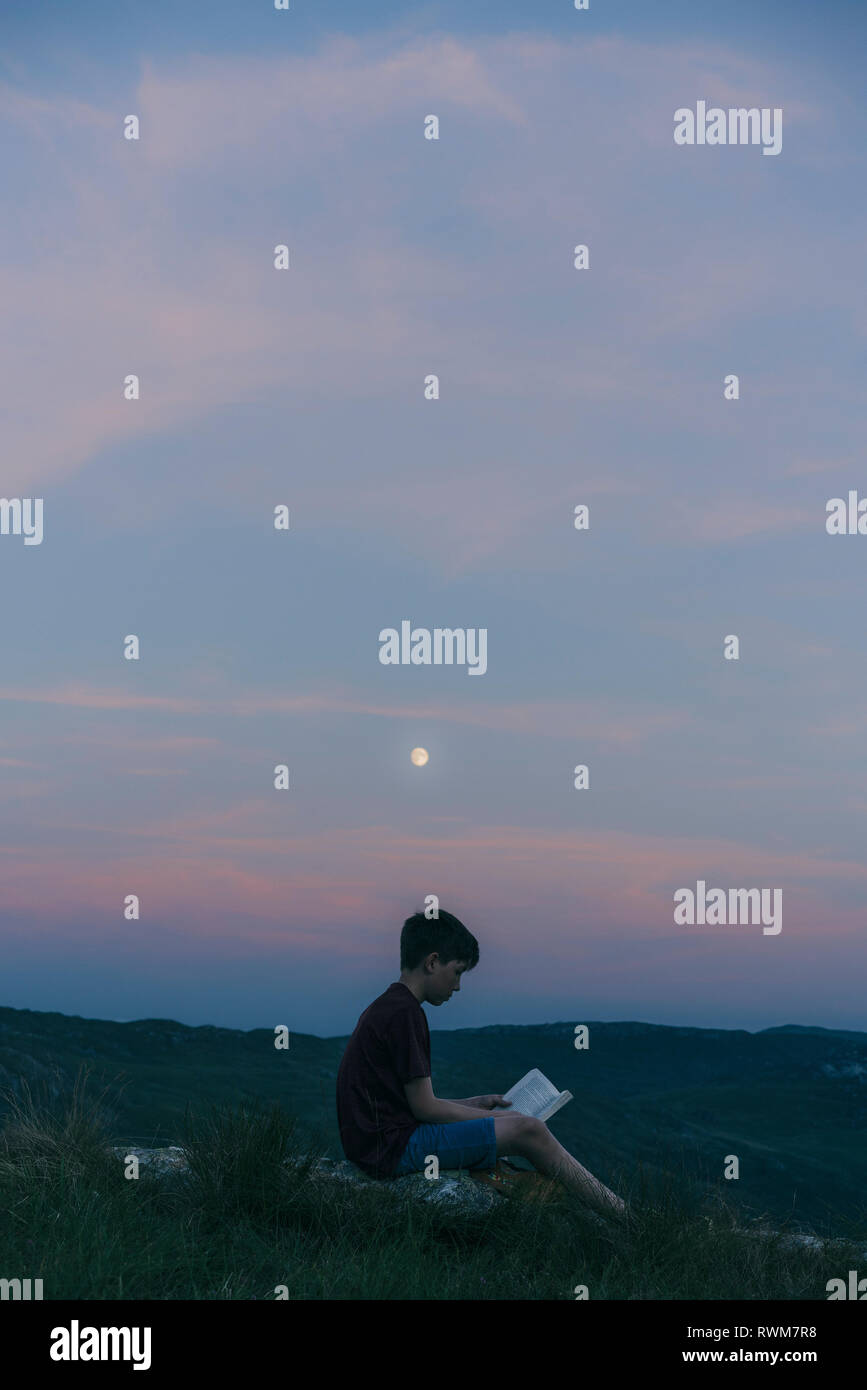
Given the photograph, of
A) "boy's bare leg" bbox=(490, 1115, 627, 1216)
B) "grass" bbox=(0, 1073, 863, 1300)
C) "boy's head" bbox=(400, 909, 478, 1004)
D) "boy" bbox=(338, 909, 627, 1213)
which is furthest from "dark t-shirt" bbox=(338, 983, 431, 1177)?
"boy's bare leg" bbox=(490, 1115, 627, 1216)

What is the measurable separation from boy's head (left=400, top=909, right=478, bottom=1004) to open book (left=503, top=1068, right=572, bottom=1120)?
2.36ft

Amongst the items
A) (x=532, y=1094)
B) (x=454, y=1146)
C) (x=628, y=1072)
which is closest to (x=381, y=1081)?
(x=454, y=1146)

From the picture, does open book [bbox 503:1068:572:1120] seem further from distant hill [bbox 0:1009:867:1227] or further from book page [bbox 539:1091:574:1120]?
distant hill [bbox 0:1009:867:1227]

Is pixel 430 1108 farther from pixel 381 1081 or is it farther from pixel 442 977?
pixel 442 977

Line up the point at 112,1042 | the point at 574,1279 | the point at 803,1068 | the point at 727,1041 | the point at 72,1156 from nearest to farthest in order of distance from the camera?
the point at 574,1279 → the point at 72,1156 → the point at 112,1042 → the point at 803,1068 → the point at 727,1041

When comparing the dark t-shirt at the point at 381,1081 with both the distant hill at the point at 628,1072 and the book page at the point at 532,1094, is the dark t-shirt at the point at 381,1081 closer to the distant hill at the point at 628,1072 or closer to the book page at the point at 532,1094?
the book page at the point at 532,1094

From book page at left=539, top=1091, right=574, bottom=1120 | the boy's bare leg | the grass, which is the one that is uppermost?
book page at left=539, top=1091, right=574, bottom=1120

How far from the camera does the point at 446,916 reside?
5609 millimetres

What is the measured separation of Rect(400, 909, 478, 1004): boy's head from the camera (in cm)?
559

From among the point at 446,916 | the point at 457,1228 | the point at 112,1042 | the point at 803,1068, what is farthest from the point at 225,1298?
the point at 803,1068

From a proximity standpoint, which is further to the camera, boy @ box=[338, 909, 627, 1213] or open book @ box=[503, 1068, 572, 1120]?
open book @ box=[503, 1068, 572, 1120]

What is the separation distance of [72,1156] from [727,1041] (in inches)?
1351

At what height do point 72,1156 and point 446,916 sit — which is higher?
point 446,916
